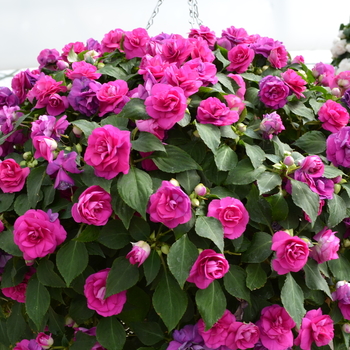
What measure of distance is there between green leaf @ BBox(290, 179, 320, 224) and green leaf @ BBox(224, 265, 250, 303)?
0.43 ft

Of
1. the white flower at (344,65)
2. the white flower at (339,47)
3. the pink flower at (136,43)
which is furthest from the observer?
the white flower at (339,47)

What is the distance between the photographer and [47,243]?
0.65 m

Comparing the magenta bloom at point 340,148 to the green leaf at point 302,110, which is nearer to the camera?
the magenta bloom at point 340,148

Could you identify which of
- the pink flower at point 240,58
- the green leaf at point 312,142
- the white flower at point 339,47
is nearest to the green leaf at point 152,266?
the green leaf at point 312,142

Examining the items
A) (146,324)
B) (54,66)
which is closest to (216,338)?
(146,324)

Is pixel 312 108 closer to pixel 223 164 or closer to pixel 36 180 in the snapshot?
pixel 223 164

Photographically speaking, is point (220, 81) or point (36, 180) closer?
point (36, 180)

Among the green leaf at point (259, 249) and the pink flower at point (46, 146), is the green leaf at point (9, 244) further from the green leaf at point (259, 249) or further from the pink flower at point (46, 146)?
the green leaf at point (259, 249)

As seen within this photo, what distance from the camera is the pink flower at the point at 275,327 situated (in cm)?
67

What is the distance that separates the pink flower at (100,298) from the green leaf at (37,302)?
0.07 meters

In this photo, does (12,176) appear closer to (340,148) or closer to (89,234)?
(89,234)

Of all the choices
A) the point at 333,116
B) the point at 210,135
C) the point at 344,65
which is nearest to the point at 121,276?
the point at 210,135

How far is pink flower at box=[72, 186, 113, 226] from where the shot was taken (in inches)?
24.2

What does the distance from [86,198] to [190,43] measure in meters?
0.40
